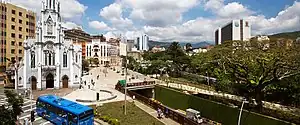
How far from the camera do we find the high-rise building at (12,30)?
181 ft

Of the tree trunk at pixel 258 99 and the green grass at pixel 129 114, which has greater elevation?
the tree trunk at pixel 258 99

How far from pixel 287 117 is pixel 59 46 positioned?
37.1m

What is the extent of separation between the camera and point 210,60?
112 ft

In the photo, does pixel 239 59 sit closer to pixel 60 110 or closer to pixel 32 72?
pixel 60 110

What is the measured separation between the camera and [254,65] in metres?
26.8

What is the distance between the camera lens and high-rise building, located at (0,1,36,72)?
55125 mm

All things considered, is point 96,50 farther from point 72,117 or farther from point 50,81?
point 72,117

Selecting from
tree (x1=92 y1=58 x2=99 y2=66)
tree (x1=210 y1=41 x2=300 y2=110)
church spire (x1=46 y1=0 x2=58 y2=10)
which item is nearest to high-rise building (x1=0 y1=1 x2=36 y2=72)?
church spire (x1=46 y1=0 x2=58 y2=10)

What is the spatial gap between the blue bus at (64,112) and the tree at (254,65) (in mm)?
18417

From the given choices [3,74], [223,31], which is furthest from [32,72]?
[223,31]

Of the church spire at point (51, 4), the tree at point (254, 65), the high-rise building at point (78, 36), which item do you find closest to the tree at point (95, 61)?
the high-rise building at point (78, 36)

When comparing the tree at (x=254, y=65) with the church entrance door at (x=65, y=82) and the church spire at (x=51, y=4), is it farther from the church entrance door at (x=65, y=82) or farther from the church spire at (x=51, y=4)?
the church spire at (x=51, y=4)

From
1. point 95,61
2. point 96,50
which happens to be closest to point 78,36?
point 96,50

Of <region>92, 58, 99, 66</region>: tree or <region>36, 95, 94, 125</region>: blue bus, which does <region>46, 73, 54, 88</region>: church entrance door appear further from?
<region>92, 58, 99, 66</region>: tree
